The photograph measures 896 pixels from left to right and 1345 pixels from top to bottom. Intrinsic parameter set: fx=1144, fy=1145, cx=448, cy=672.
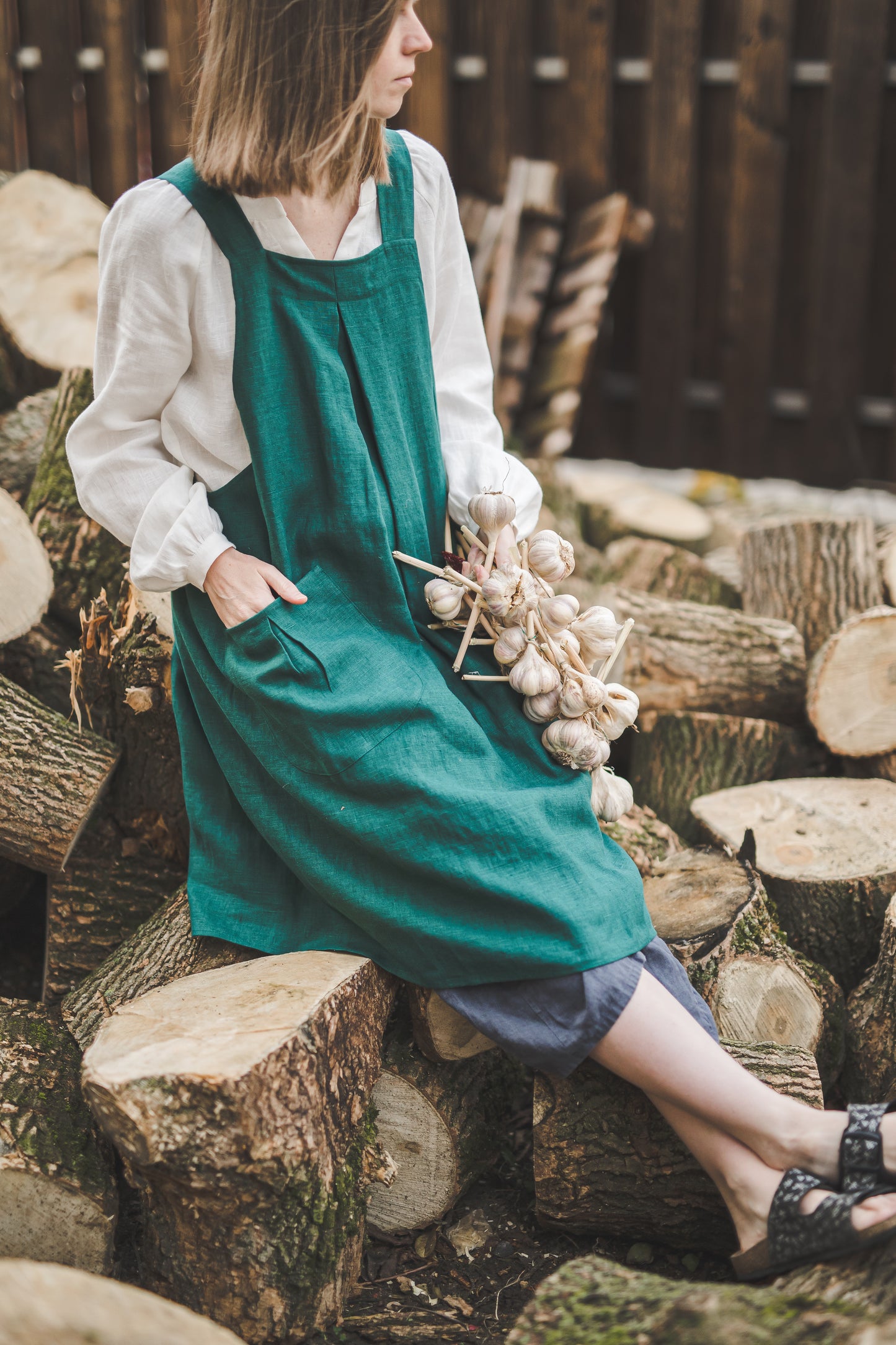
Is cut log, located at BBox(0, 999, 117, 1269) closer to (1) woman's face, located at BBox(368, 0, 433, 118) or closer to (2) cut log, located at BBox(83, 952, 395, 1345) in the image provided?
(2) cut log, located at BBox(83, 952, 395, 1345)

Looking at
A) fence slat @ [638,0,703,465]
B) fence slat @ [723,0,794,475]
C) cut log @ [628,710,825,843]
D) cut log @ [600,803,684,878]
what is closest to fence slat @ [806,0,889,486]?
fence slat @ [723,0,794,475]

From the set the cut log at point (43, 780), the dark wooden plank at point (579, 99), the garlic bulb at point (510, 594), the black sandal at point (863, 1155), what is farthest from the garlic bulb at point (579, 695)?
the dark wooden plank at point (579, 99)

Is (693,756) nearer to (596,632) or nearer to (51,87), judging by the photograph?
(596,632)

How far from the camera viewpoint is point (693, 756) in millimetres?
2857

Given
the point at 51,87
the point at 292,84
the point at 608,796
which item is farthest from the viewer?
the point at 51,87

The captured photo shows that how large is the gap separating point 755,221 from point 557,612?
3.10 metres

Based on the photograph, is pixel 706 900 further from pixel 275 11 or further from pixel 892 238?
pixel 892 238

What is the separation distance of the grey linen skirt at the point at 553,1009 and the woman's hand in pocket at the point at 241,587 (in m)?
0.69

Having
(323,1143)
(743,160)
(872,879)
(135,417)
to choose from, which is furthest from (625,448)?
Result: (323,1143)

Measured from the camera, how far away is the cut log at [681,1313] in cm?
138

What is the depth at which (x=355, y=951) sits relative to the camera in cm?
188

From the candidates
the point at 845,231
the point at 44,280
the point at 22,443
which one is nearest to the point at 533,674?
the point at 22,443

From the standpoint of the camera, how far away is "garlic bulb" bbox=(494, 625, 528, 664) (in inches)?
76.2

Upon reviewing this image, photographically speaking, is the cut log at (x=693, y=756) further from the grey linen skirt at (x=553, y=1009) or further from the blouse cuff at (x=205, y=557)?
the blouse cuff at (x=205, y=557)
